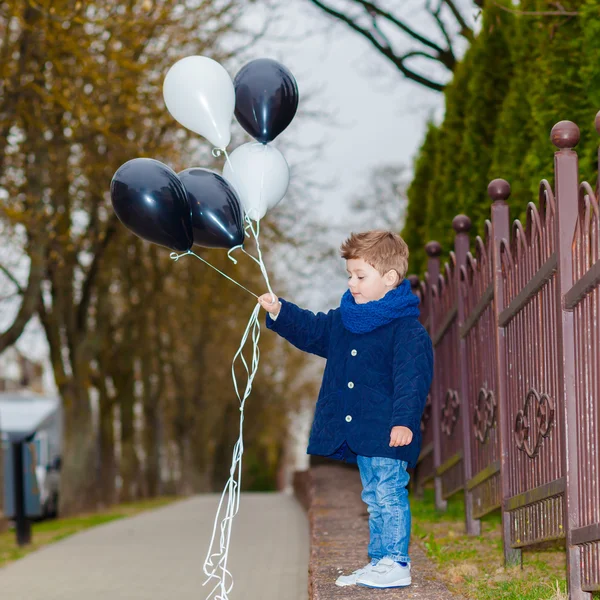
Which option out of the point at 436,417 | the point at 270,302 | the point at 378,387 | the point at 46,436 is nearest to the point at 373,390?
the point at 378,387

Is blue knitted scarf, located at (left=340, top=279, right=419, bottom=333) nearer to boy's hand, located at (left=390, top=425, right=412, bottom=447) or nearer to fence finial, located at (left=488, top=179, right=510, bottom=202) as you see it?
boy's hand, located at (left=390, top=425, right=412, bottom=447)

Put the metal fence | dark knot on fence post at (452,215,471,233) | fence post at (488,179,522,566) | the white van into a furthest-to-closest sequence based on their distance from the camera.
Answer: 1. the white van
2. dark knot on fence post at (452,215,471,233)
3. fence post at (488,179,522,566)
4. the metal fence

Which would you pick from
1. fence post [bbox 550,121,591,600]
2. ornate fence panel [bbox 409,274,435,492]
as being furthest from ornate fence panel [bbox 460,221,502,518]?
ornate fence panel [bbox 409,274,435,492]

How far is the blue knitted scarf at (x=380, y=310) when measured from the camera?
13.4 feet

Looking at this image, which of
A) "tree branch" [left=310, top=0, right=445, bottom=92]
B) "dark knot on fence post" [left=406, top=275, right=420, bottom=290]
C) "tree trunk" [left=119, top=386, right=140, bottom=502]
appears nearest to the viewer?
"dark knot on fence post" [left=406, top=275, right=420, bottom=290]

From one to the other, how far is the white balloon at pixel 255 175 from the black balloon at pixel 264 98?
4.1 inches

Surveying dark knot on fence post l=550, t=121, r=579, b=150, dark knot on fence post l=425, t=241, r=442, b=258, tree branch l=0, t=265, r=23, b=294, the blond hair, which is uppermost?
tree branch l=0, t=265, r=23, b=294

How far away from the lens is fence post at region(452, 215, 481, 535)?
18.9 ft

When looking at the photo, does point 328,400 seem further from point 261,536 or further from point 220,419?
point 220,419

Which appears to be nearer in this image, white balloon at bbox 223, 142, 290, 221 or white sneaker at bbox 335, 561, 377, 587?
white sneaker at bbox 335, 561, 377, 587

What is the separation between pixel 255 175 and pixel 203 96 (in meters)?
0.47

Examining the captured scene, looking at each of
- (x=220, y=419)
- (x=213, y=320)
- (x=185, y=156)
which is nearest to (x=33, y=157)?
(x=185, y=156)

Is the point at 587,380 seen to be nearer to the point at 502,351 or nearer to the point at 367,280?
the point at 367,280

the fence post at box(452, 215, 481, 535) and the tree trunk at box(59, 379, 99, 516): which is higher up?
the fence post at box(452, 215, 481, 535)
